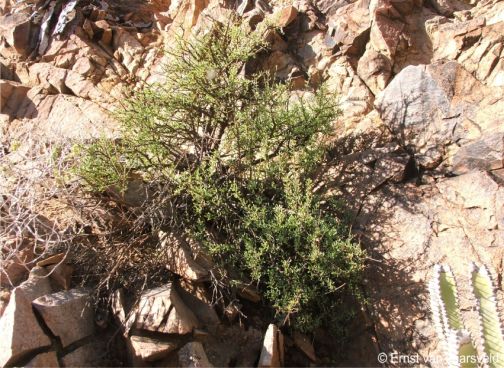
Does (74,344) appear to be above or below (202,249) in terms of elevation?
below

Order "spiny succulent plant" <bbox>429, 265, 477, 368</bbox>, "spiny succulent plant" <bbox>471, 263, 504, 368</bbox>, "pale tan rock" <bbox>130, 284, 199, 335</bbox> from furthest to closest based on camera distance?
"pale tan rock" <bbox>130, 284, 199, 335</bbox>, "spiny succulent plant" <bbox>471, 263, 504, 368</bbox>, "spiny succulent plant" <bbox>429, 265, 477, 368</bbox>

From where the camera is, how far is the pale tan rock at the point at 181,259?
378cm

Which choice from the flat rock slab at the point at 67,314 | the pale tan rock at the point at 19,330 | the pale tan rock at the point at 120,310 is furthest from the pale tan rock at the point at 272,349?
the pale tan rock at the point at 19,330

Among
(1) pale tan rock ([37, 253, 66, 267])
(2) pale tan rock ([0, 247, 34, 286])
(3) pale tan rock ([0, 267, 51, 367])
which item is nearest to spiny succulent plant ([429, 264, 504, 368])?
(3) pale tan rock ([0, 267, 51, 367])

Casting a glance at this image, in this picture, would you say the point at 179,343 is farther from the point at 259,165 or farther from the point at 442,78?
the point at 442,78

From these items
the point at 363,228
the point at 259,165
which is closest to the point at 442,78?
the point at 363,228

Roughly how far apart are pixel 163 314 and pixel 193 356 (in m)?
0.40

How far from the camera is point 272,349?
133 inches

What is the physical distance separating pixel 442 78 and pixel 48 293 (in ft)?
14.8

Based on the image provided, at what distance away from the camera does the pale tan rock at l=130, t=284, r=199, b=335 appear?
3.34m

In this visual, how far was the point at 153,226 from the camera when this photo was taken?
390 cm

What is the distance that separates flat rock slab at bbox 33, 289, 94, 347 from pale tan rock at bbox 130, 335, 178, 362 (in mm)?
433

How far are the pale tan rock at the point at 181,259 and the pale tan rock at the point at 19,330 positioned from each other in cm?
110

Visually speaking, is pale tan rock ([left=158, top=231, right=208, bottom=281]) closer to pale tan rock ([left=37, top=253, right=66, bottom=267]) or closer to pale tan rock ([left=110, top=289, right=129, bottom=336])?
pale tan rock ([left=110, top=289, right=129, bottom=336])
